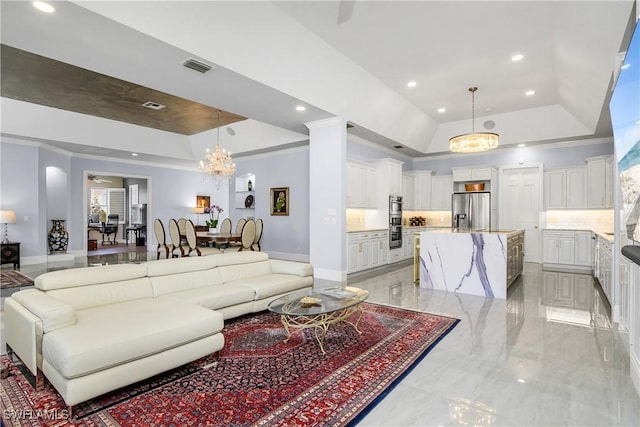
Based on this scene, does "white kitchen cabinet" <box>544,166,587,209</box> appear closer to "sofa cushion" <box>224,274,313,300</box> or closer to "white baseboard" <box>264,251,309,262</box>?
"white baseboard" <box>264,251,309,262</box>

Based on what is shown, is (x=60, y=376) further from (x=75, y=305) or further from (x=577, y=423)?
(x=577, y=423)

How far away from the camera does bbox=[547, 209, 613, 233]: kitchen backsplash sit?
7.61m

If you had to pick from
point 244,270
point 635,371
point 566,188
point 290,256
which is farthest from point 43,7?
point 566,188

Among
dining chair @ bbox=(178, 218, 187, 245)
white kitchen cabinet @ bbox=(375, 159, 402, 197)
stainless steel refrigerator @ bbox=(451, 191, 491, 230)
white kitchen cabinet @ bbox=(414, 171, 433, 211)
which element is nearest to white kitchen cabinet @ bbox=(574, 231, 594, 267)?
stainless steel refrigerator @ bbox=(451, 191, 491, 230)

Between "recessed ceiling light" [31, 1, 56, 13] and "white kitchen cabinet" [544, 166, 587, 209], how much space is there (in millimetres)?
9497

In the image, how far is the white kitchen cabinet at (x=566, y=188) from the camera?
305 inches

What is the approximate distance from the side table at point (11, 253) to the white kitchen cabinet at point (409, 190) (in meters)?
9.21

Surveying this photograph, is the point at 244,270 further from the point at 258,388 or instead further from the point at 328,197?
the point at 328,197

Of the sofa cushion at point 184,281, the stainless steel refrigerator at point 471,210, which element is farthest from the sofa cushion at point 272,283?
the stainless steel refrigerator at point 471,210

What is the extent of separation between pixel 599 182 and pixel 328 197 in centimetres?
609

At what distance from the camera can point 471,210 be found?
8938 millimetres

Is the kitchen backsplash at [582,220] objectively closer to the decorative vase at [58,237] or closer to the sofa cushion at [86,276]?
the sofa cushion at [86,276]

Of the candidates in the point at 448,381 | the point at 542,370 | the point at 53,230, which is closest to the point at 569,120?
the point at 542,370

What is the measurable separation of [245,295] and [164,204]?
8837 millimetres
